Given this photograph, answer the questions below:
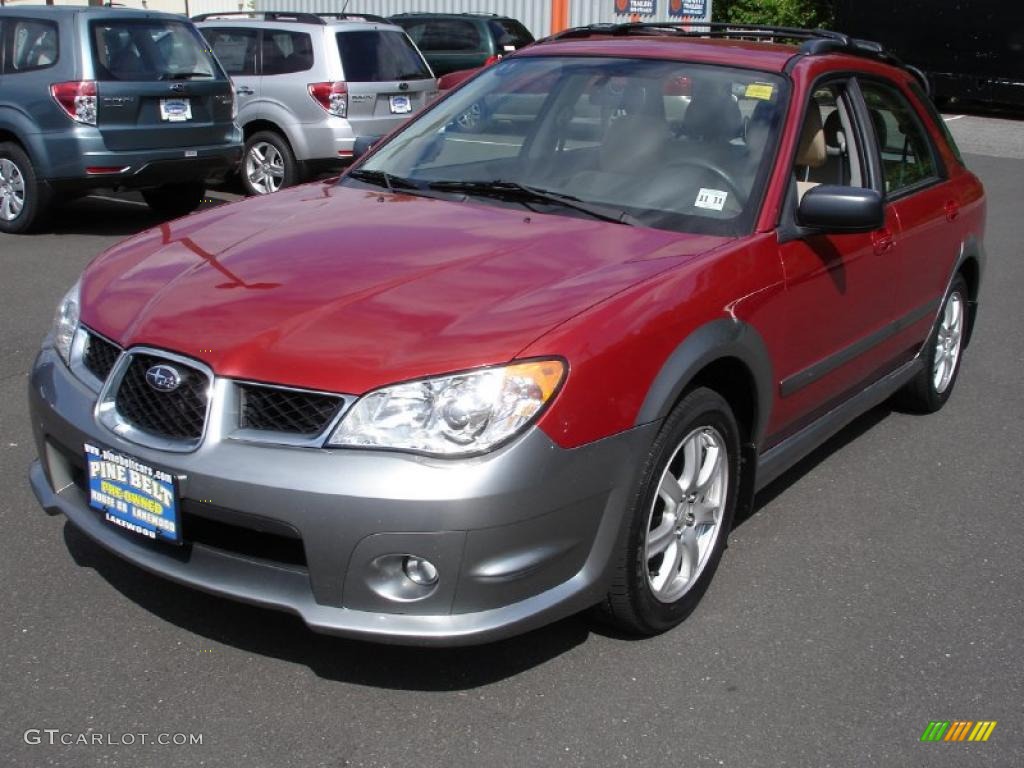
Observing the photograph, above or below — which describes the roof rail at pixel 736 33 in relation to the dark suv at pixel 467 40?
above

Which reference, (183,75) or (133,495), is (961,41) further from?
(133,495)

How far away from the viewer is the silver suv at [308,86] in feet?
39.2

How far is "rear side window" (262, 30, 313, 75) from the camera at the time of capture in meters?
12.0

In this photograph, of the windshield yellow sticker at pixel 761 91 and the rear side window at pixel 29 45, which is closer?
the windshield yellow sticker at pixel 761 91

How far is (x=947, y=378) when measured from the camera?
620 cm

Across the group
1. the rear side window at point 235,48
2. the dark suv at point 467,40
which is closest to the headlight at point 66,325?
the rear side window at point 235,48

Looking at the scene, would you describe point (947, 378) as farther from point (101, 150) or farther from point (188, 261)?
point (101, 150)

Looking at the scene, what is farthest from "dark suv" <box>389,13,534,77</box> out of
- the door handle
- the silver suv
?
the door handle

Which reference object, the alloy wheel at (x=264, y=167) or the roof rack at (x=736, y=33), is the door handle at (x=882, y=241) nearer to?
the roof rack at (x=736, y=33)

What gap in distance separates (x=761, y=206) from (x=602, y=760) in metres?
1.94

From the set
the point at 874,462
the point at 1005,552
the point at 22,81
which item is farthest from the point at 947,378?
the point at 22,81

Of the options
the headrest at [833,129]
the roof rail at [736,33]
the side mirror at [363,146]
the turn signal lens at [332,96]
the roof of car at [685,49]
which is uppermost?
the roof rail at [736,33]

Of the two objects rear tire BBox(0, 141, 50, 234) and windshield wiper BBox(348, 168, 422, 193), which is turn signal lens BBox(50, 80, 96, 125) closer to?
rear tire BBox(0, 141, 50, 234)

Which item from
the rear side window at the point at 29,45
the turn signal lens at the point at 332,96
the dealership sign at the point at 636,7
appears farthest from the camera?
the dealership sign at the point at 636,7
